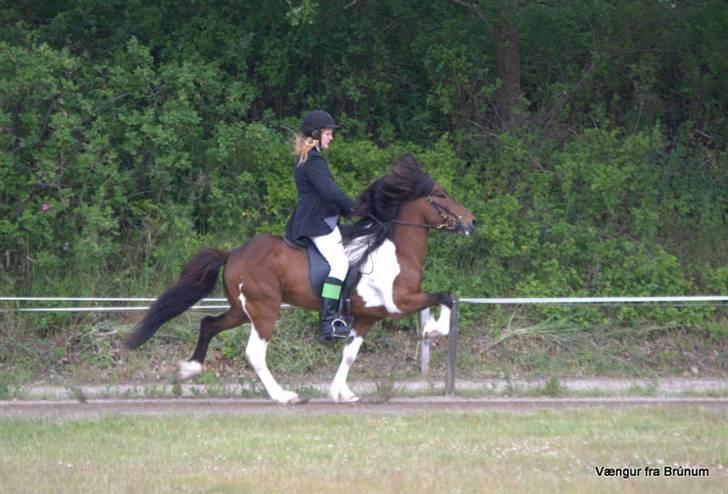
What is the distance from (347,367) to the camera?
425 inches

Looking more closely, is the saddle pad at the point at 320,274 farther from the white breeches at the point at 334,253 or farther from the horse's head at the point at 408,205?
the horse's head at the point at 408,205

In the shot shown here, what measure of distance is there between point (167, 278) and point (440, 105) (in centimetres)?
512

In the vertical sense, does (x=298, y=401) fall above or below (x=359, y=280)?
below

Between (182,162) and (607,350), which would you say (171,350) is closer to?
(182,162)

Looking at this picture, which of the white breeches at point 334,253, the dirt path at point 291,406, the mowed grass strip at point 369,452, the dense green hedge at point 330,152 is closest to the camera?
the mowed grass strip at point 369,452

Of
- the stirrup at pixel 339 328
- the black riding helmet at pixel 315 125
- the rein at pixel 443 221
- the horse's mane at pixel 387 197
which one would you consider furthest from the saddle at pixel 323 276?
the black riding helmet at pixel 315 125

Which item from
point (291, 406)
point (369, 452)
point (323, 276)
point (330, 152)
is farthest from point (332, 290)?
point (330, 152)

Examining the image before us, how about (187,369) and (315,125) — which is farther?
(187,369)

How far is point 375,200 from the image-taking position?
35.5ft

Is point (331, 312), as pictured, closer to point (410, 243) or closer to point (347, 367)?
point (347, 367)

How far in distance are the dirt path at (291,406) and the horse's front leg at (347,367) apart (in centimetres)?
10

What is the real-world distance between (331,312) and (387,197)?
1.29 meters

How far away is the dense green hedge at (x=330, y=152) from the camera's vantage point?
14578 millimetres

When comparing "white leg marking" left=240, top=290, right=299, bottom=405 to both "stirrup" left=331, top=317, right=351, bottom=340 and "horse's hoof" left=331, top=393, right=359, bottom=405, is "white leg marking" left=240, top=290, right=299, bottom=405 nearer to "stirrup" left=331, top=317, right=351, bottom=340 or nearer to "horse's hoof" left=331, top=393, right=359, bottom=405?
"horse's hoof" left=331, top=393, right=359, bottom=405
